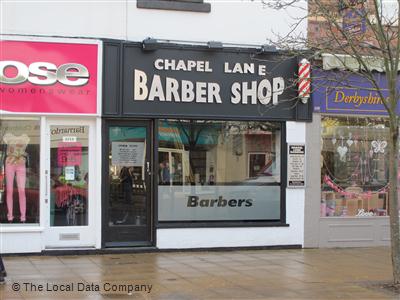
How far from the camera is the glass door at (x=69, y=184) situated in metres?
11.1

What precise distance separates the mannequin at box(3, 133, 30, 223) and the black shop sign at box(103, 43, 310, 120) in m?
1.67

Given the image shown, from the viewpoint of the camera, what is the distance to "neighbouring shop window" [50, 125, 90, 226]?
11172mm

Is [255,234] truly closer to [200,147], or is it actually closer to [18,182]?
[200,147]

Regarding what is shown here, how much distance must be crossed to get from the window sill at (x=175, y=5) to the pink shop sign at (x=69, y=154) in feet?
9.38

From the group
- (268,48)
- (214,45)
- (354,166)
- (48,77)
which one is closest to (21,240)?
(48,77)

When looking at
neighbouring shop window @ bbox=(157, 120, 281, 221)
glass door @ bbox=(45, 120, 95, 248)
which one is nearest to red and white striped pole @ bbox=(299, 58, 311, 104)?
neighbouring shop window @ bbox=(157, 120, 281, 221)

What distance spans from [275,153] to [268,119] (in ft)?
2.40

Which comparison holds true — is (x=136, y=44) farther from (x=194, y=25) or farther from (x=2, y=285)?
(x=2, y=285)

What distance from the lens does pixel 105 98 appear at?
36.7ft

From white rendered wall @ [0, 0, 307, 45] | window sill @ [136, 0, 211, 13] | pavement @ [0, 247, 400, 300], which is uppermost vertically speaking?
window sill @ [136, 0, 211, 13]

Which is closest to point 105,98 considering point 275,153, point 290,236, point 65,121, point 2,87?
point 65,121

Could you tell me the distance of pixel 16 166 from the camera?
432 inches

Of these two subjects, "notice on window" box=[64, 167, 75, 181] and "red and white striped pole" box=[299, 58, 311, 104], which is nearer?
"notice on window" box=[64, 167, 75, 181]

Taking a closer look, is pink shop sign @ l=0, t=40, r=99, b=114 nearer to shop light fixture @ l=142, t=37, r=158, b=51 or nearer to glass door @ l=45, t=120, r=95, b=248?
glass door @ l=45, t=120, r=95, b=248
